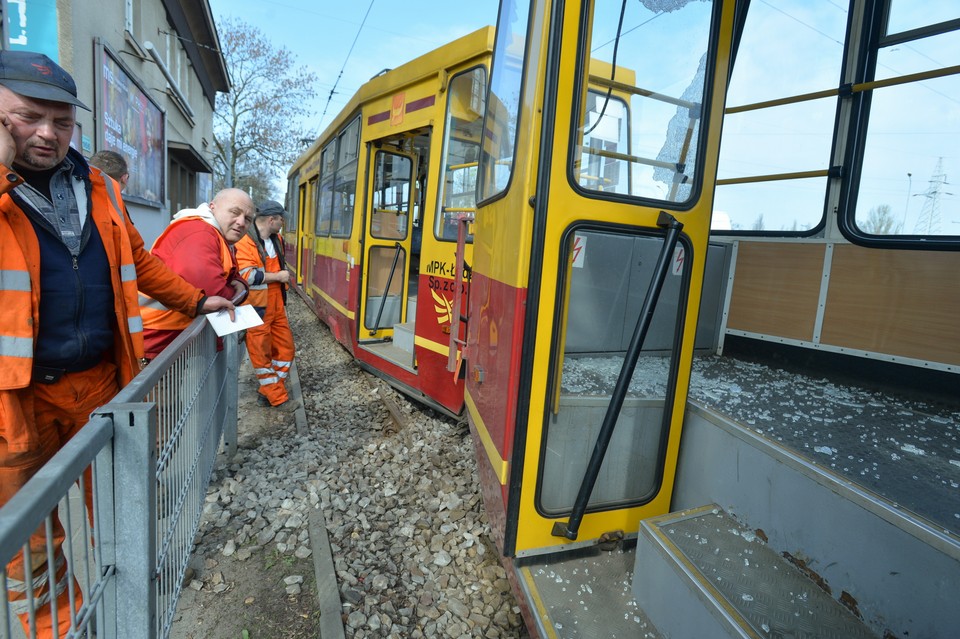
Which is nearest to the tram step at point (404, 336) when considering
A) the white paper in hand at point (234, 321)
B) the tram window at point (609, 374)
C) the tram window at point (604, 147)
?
the white paper in hand at point (234, 321)

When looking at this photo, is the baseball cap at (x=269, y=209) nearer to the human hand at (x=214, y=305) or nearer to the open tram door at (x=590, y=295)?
the human hand at (x=214, y=305)

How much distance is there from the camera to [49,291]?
5.64 ft

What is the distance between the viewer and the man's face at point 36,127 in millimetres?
1575

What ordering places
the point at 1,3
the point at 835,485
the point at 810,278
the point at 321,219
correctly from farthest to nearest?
the point at 321,219 < the point at 1,3 < the point at 810,278 < the point at 835,485

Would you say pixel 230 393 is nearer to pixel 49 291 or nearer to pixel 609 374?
pixel 49 291

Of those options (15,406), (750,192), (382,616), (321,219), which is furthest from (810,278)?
(321,219)

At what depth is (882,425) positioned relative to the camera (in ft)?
7.73

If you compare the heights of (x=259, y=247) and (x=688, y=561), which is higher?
(x=259, y=247)

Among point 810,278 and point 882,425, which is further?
point 810,278

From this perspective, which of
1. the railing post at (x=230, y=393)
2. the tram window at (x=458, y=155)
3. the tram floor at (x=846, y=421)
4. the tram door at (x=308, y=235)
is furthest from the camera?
the tram door at (x=308, y=235)

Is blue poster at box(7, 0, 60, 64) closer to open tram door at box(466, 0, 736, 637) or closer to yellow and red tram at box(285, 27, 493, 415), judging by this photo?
yellow and red tram at box(285, 27, 493, 415)

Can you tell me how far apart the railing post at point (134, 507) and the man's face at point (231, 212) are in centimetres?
218

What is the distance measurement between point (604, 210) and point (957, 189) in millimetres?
2274

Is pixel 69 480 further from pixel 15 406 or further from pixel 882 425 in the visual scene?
pixel 882 425
